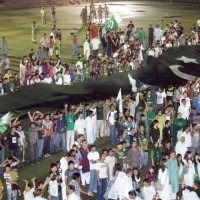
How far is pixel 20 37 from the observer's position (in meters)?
35.8

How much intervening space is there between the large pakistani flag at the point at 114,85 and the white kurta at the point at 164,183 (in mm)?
2431

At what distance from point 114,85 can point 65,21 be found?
33.7 meters

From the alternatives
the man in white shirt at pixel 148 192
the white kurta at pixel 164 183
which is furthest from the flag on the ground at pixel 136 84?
the white kurta at pixel 164 183

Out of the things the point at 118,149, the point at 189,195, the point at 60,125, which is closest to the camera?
the point at 189,195

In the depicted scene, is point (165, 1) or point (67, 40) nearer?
point (67, 40)

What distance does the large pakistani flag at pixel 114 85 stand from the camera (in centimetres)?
891

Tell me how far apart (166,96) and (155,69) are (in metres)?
7.74

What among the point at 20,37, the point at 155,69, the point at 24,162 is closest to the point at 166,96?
the point at 24,162

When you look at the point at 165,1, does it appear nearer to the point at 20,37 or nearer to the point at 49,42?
the point at 20,37

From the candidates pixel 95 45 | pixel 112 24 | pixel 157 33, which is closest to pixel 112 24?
pixel 112 24

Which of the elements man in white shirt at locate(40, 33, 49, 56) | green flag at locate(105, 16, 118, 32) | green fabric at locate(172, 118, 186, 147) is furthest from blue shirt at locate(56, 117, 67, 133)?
green flag at locate(105, 16, 118, 32)

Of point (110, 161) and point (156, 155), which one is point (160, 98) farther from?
point (110, 161)

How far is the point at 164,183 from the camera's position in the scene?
1273 centimetres

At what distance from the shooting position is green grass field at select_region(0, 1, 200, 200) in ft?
101
